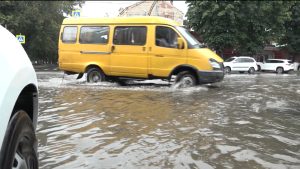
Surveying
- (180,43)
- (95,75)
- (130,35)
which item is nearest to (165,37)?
(180,43)

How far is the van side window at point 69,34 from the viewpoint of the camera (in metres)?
15.0

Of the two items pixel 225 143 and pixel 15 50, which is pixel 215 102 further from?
pixel 15 50

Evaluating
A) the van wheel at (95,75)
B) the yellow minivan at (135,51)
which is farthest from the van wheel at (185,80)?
the van wheel at (95,75)

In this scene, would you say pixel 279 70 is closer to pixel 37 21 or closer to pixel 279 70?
pixel 279 70

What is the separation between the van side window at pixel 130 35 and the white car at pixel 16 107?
1066 centimetres

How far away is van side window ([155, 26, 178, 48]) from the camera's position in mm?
13742

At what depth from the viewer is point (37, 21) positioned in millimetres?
41625

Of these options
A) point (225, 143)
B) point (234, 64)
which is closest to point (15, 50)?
point (225, 143)

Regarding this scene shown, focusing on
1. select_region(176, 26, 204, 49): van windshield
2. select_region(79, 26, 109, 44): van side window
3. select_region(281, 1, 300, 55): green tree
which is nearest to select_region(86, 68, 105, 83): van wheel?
select_region(79, 26, 109, 44): van side window

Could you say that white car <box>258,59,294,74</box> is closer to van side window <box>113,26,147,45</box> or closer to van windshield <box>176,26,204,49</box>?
van windshield <box>176,26,204,49</box>

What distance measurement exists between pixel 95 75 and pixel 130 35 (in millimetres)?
1885

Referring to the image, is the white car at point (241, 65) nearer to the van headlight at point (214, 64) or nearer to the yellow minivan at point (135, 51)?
the yellow minivan at point (135, 51)

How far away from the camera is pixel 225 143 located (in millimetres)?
5797

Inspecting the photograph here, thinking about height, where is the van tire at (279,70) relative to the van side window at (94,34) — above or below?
below
